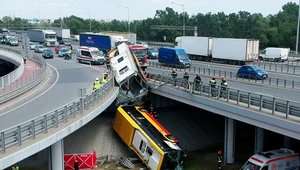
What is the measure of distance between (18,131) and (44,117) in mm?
1757

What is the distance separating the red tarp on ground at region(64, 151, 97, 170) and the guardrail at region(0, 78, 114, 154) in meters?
3.44

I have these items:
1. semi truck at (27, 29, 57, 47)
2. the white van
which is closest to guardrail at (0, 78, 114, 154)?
the white van

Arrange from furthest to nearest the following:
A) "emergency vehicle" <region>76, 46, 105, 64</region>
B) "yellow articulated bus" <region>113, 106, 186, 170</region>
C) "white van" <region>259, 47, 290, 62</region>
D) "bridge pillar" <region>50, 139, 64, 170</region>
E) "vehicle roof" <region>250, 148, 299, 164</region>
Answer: "white van" <region>259, 47, 290, 62</region>
"emergency vehicle" <region>76, 46, 105, 64</region>
"yellow articulated bus" <region>113, 106, 186, 170</region>
"vehicle roof" <region>250, 148, 299, 164</region>
"bridge pillar" <region>50, 139, 64, 170</region>

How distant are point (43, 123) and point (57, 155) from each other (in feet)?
8.60

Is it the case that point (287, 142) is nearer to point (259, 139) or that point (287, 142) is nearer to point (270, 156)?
point (259, 139)

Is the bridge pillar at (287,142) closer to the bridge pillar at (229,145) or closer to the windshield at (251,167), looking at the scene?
the bridge pillar at (229,145)

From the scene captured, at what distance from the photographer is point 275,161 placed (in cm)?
1986

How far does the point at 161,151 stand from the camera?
21375mm

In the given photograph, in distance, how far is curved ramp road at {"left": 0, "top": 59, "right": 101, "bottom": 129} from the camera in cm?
1847

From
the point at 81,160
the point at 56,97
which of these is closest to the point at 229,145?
the point at 81,160

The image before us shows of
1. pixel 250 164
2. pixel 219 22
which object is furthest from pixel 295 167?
pixel 219 22

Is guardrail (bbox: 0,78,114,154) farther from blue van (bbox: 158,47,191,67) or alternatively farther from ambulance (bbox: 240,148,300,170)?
blue van (bbox: 158,47,191,67)

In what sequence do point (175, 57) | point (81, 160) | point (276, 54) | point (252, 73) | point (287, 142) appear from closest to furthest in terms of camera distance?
point (81, 160), point (287, 142), point (252, 73), point (175, 57), point (276, 54)

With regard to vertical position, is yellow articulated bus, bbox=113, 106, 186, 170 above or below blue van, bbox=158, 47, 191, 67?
below
